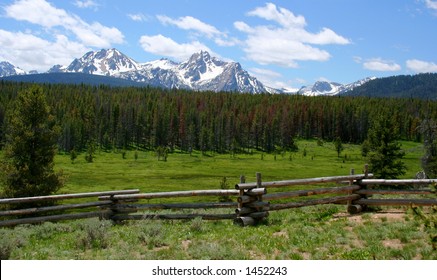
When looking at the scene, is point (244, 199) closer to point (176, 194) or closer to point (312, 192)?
point (176, 194)

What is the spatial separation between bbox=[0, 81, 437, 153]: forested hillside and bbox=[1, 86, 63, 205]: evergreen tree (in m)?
105

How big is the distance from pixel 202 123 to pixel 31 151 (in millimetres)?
130413

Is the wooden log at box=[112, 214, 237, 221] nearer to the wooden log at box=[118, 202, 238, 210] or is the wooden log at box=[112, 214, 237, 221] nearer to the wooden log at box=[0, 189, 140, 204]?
the wooden log at box=[118, 202, 238, 210]

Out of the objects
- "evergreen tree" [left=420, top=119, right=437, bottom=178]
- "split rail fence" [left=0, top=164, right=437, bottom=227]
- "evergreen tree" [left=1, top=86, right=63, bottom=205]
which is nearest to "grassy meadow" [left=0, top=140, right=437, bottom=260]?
"split rail fence" [left=0, top=164, right=437, bottom=227]

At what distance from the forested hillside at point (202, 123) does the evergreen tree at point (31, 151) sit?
344 ft

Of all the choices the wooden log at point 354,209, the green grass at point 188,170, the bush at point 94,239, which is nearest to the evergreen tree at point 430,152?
the green grass at point 188,170

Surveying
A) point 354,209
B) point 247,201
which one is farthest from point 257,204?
point 354,209

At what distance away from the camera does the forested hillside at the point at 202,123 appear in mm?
148625

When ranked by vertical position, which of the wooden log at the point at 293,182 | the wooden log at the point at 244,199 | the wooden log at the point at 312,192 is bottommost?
the wooden log at the point at 244,199

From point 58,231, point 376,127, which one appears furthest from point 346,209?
point 376,127

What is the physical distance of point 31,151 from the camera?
1310 inches

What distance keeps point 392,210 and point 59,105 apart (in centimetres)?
15619

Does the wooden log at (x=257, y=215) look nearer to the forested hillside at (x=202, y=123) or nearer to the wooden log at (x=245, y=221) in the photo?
the wooden log at (x=245, y=221)

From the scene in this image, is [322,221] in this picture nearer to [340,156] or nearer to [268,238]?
[268,238]
